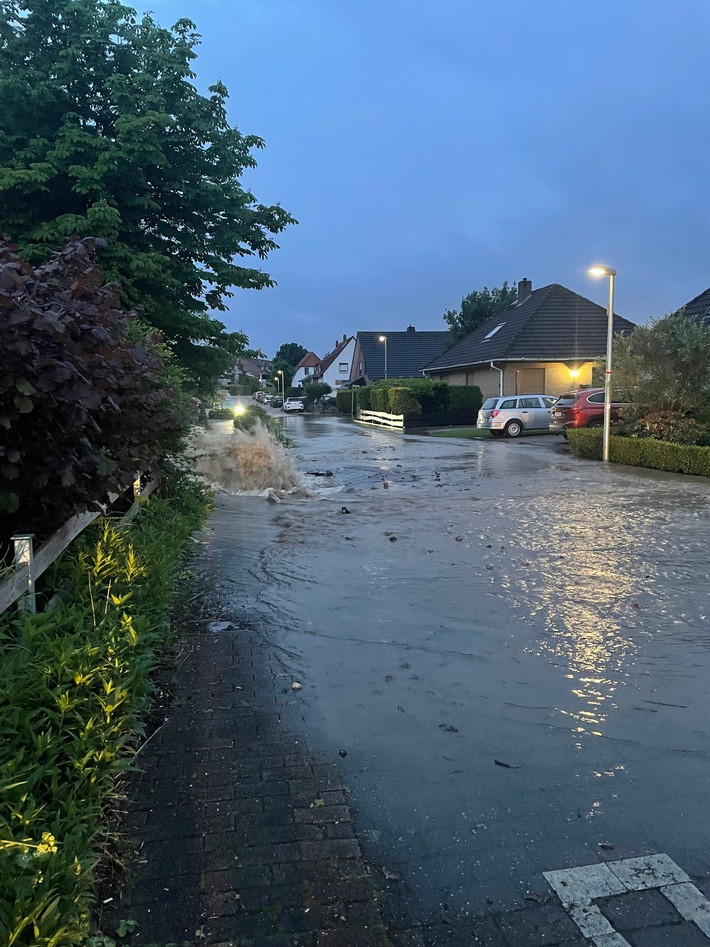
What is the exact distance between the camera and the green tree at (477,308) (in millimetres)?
58125

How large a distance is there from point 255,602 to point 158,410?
201 centimetres

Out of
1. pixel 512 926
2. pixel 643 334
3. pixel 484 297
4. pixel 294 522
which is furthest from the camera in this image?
pixel 484 297

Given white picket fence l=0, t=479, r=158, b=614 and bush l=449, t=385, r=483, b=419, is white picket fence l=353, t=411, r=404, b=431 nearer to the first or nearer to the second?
bush l=449, t=385, r=483, b=419

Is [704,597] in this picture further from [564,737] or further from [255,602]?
[255,602]

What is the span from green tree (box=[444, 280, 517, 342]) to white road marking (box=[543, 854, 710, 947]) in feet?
187

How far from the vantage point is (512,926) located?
2.41 metres

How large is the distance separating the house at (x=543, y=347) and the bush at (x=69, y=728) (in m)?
32.0

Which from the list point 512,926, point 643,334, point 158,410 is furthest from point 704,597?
point 643,334

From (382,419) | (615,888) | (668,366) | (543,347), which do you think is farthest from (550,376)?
(615,888)

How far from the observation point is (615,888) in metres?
2.58

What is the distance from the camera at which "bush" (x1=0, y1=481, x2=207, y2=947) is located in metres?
2.13

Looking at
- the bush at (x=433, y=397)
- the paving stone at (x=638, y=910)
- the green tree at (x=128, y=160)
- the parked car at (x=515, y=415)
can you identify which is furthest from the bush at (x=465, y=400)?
the paving stone at (x=638, y=910)

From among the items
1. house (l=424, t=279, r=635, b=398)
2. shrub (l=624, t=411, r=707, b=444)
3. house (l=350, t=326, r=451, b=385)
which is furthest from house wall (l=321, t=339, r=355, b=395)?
shrub (l=624, t=411, r=707, b=444)

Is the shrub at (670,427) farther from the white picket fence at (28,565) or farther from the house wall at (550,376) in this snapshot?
the house wall at (550,376)
